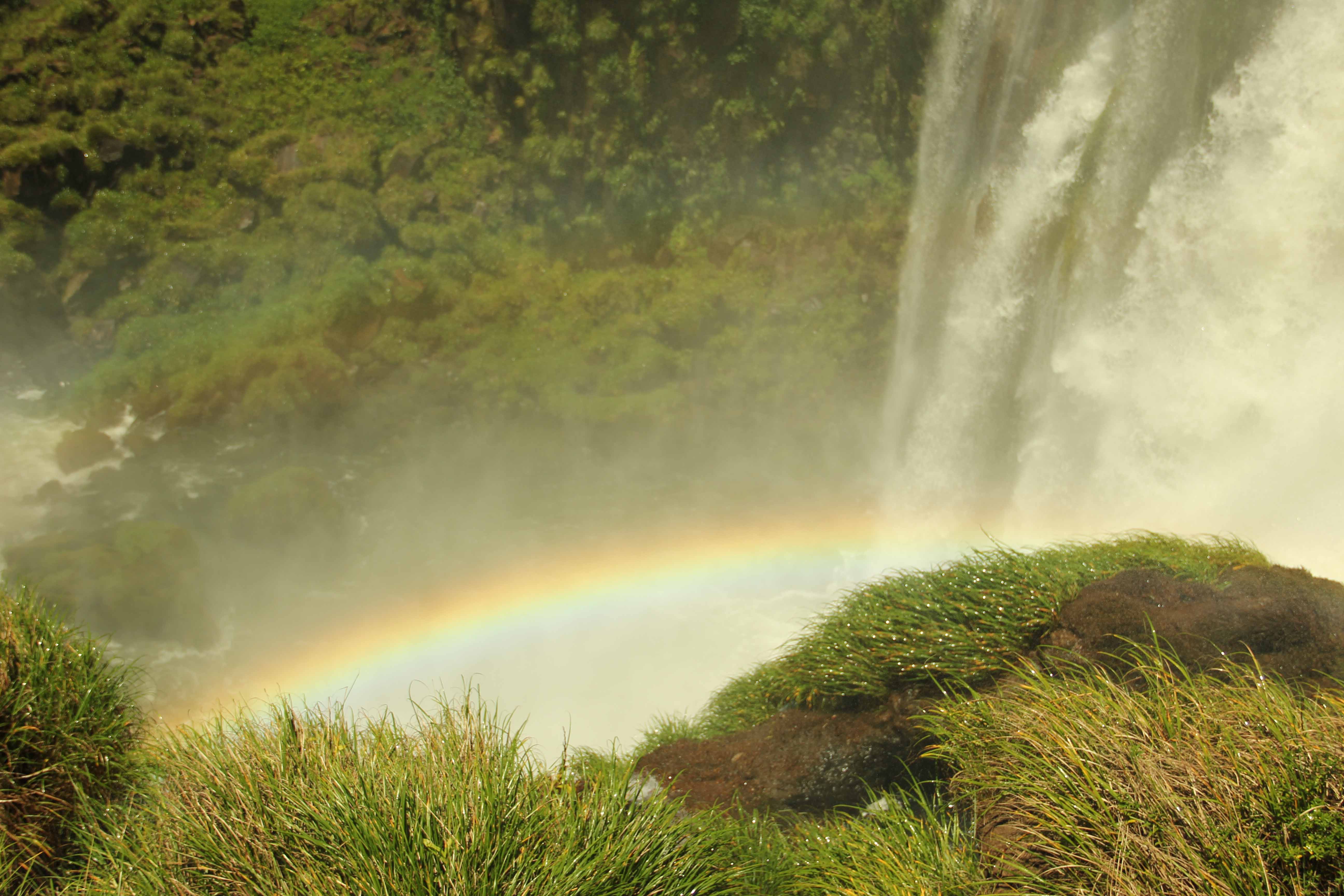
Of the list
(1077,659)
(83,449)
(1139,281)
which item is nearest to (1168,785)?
(1077,659)

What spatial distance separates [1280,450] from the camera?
31.3 ft

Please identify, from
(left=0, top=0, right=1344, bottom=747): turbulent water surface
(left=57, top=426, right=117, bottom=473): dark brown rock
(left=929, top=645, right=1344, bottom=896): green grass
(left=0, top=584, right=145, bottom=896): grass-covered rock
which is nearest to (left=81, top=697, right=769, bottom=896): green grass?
(left=0, top=584, right=145, bottom=896): grass-covered rock

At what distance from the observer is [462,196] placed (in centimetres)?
1684

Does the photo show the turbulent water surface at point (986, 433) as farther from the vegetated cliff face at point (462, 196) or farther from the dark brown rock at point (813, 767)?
the dark brown rock at point (813, 767)

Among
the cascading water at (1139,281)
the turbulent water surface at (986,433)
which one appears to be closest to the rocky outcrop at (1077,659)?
the turbulent water surface at (986,433)

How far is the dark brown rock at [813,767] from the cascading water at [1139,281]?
6.20 m

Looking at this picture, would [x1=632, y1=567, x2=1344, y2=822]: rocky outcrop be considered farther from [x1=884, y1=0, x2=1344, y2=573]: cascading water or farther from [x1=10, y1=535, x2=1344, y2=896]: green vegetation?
[x1=884, y1=0, x2=1344, y2=573]: cascading water

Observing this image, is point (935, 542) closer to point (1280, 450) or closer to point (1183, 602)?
point (1280, 450)

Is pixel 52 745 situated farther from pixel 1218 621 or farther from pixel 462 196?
pixel 462 196

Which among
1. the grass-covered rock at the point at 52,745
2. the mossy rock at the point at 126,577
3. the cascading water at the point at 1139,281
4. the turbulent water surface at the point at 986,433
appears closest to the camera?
the grass-covered rock at the point at 52,745

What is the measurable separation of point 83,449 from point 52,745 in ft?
36.3

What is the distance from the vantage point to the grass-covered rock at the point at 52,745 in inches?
158

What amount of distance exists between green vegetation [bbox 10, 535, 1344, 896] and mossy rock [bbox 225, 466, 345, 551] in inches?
340

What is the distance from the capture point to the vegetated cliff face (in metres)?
14.6
